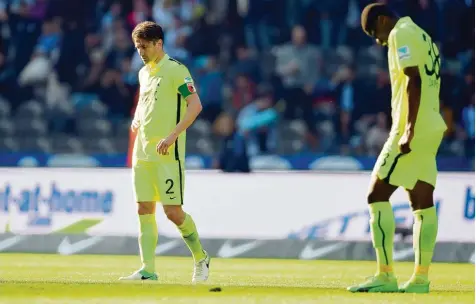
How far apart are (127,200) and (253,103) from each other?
5.65m

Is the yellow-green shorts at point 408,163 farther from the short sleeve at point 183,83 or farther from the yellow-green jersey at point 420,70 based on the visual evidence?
the short sleeve at point 183,83

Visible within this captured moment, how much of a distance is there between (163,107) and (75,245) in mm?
4728

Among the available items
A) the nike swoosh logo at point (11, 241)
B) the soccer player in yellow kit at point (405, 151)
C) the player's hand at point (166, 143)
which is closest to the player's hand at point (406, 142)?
the soccer player in yellow kit at point (405, 151)

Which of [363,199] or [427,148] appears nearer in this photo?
[427,148]

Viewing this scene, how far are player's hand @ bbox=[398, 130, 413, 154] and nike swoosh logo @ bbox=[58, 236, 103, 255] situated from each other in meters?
6.04

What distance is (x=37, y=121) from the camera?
20469mm

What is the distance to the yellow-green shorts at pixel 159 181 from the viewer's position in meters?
9.80

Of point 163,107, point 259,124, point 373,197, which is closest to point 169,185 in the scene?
point 163,107

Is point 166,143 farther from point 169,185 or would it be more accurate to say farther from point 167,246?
point 167,246

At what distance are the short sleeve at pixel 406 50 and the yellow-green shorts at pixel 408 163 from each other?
54 cm

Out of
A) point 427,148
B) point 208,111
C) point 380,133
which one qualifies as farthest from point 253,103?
point 427,148

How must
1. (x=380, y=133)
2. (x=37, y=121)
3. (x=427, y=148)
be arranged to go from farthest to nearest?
(x=37, y=121)
(x=380, y=133)
(x=427, y=148)

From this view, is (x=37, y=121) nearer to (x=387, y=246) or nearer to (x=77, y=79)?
(x=77, y=79)

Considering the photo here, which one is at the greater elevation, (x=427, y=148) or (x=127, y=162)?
(x=427, y=148)
